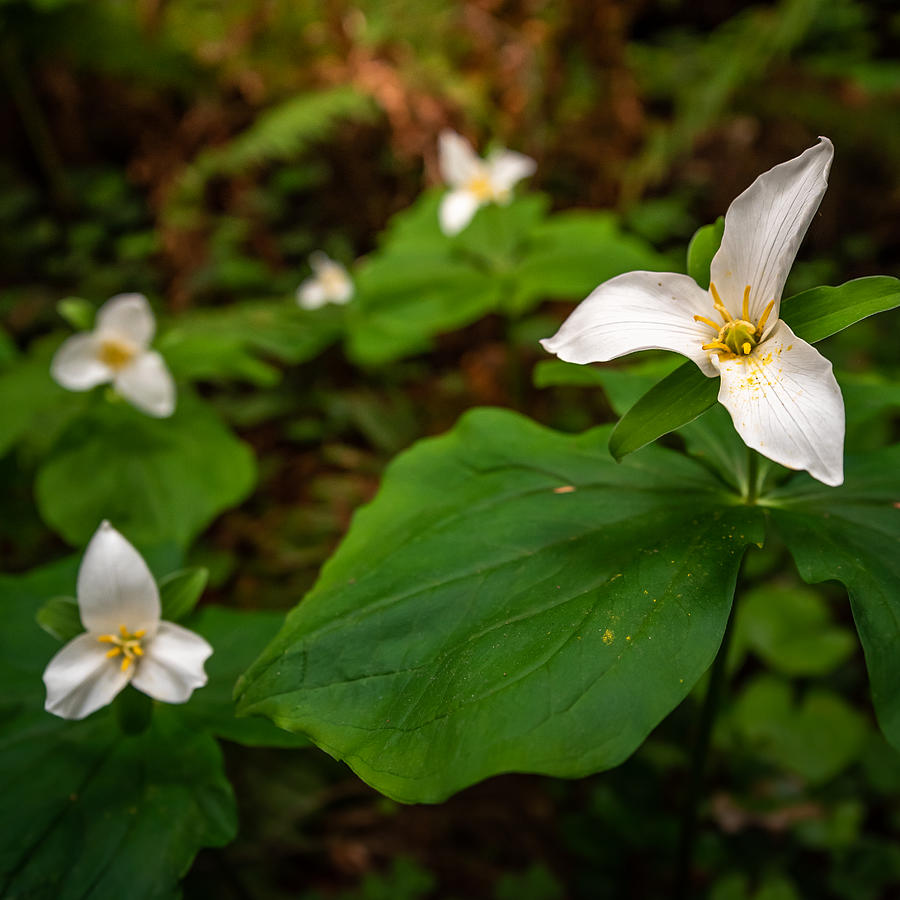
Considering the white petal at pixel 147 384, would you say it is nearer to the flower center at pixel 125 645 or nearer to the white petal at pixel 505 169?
the flower center at pixel 125 645

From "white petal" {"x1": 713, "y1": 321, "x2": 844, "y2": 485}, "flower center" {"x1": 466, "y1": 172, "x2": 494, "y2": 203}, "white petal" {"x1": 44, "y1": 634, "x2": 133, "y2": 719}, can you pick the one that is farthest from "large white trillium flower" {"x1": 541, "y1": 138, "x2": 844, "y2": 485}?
"flower center" {"x1": 466, "y1": 172, "x2": 494, "y2": 203}

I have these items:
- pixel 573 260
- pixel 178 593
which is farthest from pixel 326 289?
pixel 178 593

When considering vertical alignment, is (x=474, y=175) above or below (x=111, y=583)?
above

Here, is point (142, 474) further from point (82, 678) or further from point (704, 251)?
point (704, 251)

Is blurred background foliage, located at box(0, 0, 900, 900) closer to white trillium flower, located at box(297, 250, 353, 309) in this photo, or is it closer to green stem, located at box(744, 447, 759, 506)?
white trillium flower, located at box(297, 250, 353, 309)

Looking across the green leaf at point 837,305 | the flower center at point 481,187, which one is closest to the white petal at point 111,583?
the green leaf at point 837,305
